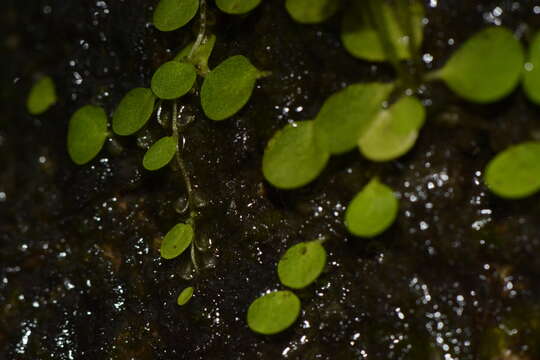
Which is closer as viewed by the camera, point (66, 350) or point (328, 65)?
point (328, 65)

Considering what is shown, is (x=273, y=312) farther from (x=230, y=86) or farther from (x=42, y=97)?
(x=42, y=97)

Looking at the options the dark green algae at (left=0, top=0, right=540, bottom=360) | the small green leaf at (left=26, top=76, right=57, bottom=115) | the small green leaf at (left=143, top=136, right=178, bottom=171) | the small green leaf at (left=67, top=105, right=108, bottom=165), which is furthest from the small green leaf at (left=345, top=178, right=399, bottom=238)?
the small green leaf at (left=26, top=76, right=57, bottom=115)

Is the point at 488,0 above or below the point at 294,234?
above

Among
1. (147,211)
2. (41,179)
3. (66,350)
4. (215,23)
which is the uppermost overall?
Result: (215,23)

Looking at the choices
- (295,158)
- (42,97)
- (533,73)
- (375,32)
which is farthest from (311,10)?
(42,97)

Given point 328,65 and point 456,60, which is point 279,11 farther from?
point 456,60

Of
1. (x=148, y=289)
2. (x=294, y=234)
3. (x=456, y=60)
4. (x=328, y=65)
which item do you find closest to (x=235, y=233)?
(x=294, y=234)

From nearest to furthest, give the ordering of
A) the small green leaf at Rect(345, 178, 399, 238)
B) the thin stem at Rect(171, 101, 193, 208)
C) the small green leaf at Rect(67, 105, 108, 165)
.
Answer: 1. the small green leaf at Rect(345, 178, 399, 238)
2. the thin stem at Rect(171, 101, 193, 208)
3. the small green leaf at Rect(67, 105, 108, 165)

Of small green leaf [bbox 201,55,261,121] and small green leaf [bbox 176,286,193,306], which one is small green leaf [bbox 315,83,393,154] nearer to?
small green leaf [bbox 201,55,261,121]
